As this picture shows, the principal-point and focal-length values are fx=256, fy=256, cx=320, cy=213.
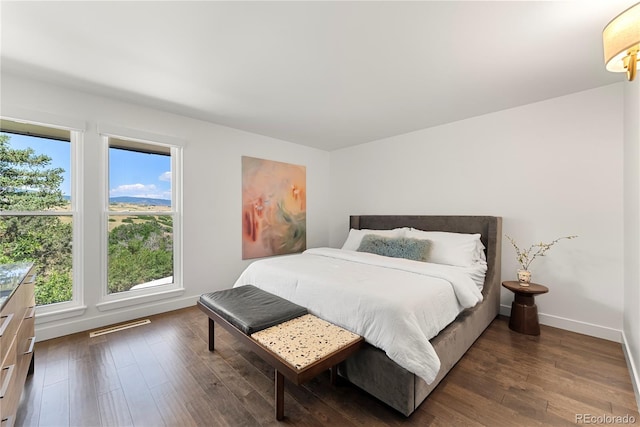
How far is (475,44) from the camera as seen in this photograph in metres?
1.81

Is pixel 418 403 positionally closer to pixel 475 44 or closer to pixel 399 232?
pixel 399 232

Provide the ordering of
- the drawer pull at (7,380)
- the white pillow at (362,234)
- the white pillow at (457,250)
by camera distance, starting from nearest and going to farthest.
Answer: the drawer pull at (7,380), the white pillow at (457,250), the white pillow at (362,234)

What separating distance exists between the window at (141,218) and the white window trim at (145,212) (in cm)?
1

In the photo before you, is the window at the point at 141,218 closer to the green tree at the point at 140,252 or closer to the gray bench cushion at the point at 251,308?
the green tree at the point at 140,252

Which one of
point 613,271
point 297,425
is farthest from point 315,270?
point 613,271

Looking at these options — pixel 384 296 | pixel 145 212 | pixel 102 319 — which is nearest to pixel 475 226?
pixel 384 296

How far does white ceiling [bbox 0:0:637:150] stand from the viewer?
1.52m

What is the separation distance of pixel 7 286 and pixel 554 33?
11.9 feet

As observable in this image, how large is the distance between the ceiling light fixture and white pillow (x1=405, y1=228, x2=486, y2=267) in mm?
1833

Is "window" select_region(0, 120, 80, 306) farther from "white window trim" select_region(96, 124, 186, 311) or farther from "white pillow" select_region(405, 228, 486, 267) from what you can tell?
"white pillow" select_region(405, 228, 486, 267)

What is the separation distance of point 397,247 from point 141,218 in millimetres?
3048

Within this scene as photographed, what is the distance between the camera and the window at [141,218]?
283 cm

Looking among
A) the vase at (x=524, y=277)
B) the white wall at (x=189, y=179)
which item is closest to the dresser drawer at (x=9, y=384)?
the white wall at (x=189, y=179)

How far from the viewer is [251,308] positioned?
202cm
